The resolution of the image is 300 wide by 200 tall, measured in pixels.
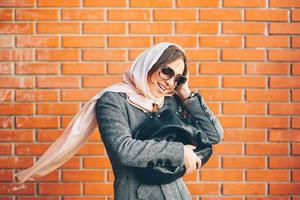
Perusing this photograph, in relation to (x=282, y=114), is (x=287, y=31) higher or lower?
higher

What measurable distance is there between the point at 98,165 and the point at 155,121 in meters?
1.33

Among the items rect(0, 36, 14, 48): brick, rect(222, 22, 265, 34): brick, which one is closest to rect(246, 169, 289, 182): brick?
rect(222, 22, 265, 34): brick

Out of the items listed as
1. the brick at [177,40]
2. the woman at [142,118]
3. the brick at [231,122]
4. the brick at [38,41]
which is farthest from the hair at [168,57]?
the brick at [38,41]

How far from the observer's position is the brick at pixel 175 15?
3.71 m

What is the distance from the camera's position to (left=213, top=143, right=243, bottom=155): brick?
12.3 feet

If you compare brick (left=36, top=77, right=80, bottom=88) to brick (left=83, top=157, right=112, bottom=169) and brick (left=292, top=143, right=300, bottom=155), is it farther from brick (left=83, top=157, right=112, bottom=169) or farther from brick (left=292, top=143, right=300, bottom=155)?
brick (left=292, top=143, right=300, bottom=155)

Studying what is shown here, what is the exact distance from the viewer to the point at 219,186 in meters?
3.76

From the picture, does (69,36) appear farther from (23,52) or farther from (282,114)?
(282,114)

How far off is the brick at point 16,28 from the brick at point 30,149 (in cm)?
76

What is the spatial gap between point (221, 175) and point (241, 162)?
0.16 metres

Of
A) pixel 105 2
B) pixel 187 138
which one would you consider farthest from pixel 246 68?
pixel 187 138

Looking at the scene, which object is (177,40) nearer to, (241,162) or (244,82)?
(244,82)

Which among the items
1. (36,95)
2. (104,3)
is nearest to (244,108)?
(104,3)

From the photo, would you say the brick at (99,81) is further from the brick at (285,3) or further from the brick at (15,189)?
the brick at (285,3)
